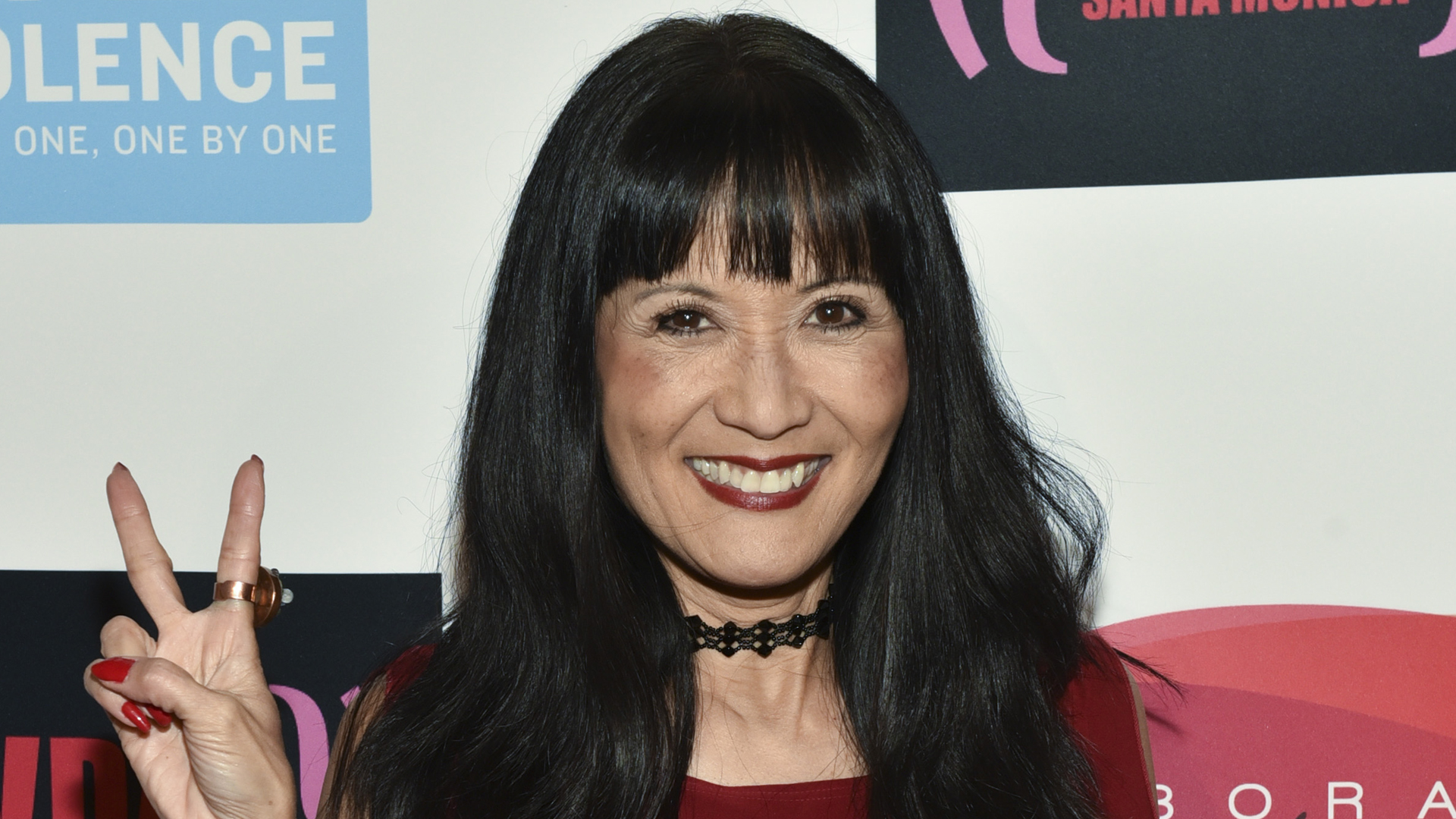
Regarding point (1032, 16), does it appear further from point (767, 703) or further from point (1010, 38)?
point (767, 703)

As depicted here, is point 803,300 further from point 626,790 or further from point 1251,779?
point 1251,779

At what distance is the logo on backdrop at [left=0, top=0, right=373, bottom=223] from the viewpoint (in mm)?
1576

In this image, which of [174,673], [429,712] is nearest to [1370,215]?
[429,712]

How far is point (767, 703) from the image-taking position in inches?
50.3

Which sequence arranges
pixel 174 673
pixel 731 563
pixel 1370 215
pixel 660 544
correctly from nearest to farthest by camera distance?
pixel 174 673 → pixel 731 563 → pixel 660 544 → pixel 1370 215

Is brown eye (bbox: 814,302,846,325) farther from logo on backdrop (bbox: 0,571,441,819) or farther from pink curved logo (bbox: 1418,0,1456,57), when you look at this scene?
pink curved logo (bbox: 1418,0,1456,57)

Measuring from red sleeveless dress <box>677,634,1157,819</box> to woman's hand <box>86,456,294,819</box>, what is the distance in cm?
41

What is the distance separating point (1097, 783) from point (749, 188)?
2.38 ft

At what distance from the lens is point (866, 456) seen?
3.85ft

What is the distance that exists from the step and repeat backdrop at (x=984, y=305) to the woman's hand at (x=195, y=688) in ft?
1.75

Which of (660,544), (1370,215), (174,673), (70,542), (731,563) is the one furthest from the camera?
(70,542)

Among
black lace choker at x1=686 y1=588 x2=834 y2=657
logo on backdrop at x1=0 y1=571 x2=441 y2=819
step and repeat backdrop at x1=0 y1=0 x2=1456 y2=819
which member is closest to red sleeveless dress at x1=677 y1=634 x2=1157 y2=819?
black lace choker at x1=686 y1=588 x2=834 y2=657

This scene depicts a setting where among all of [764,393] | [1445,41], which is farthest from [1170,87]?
[764,393]

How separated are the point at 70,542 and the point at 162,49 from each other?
2.21ft
